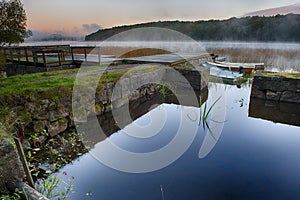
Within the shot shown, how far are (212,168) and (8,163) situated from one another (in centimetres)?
263

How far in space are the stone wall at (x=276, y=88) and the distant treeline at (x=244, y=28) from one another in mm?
27678

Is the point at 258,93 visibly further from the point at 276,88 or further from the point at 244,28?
the point at 244,28

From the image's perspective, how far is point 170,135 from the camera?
4.18 meters

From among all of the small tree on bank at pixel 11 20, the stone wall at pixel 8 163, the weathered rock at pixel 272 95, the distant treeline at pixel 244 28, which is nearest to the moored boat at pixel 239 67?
the weathered rock at pixel 272 95

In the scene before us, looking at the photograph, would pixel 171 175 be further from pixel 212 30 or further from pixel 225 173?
pixel 212 30

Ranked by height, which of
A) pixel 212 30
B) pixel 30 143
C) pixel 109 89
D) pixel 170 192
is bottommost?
pixel 170 192

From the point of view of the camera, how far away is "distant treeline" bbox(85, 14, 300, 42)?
2892cm

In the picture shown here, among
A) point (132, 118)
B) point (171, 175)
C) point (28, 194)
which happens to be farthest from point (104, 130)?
point (28, 194)

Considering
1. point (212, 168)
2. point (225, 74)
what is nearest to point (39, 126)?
point (212, 168)

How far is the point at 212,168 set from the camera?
3.05m

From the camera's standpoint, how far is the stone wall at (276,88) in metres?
6.12

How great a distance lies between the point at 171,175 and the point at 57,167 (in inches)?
67.8

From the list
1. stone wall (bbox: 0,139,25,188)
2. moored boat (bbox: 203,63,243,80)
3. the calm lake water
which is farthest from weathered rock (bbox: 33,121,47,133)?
moored boat (bbox: 203,63,243,80)

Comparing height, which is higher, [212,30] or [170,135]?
[212,30]
